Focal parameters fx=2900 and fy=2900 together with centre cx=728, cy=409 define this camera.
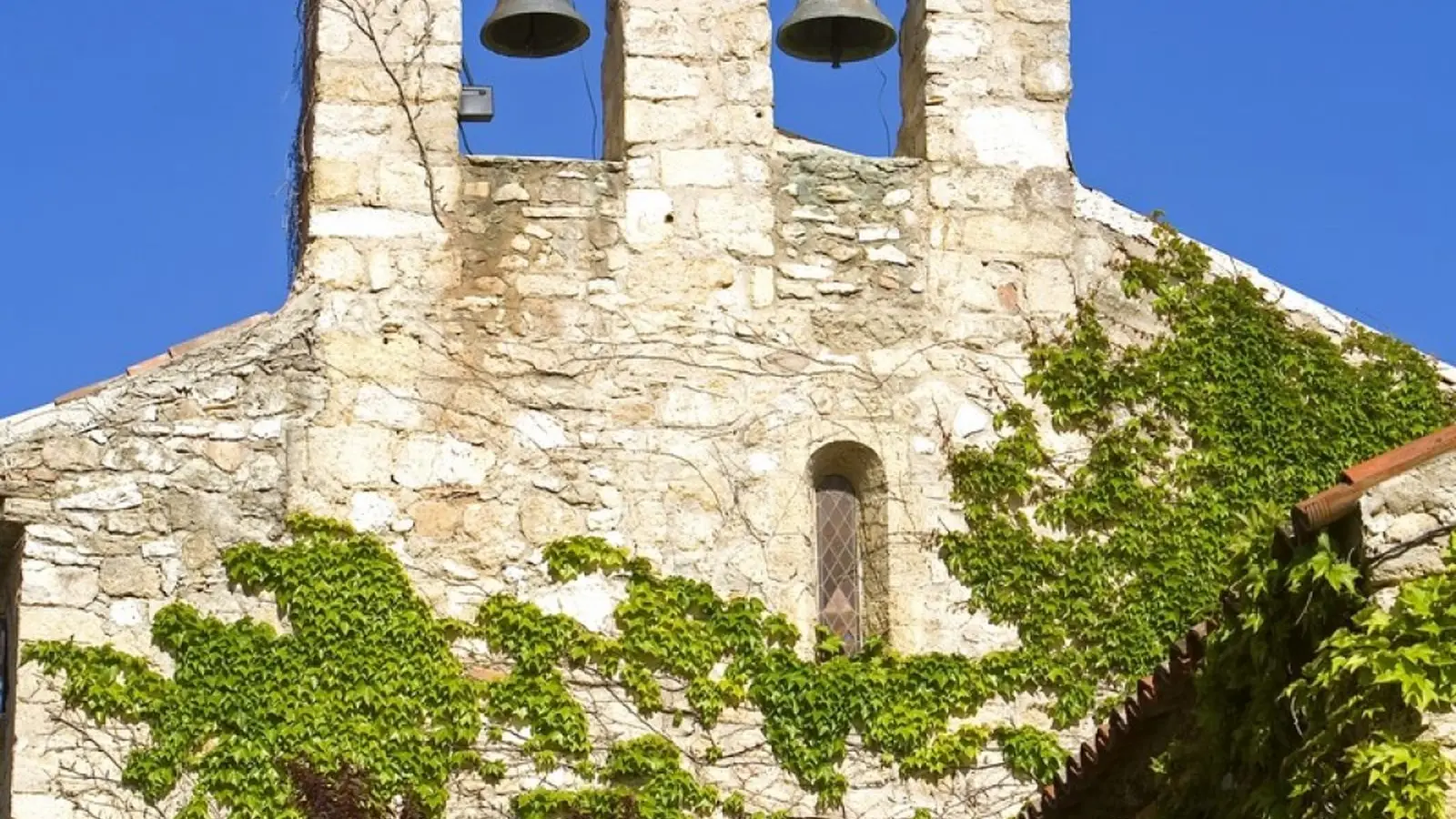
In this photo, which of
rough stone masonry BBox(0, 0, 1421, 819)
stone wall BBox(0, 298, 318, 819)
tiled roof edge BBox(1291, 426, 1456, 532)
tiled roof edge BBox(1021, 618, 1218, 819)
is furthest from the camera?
rough stone masonry BBox(0, 0, 1421, 819)

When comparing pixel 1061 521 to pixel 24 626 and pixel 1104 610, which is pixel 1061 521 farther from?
pixel 24 626

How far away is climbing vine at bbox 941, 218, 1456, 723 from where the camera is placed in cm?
1208

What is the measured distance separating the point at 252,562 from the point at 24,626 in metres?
0.91

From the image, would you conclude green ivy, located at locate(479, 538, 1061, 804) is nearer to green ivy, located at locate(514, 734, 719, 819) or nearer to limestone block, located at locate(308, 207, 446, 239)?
green ivy, located at locate(514, 734, 719, 819)

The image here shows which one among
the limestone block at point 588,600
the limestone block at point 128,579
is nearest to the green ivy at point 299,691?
the limestone block at point 128,579

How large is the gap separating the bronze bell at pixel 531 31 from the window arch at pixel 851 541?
220 cm

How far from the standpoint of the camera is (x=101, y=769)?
11188 millimetres

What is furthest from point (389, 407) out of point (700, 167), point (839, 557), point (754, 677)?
point (839, 557)

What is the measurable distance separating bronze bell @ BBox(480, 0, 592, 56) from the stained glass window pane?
2.28m

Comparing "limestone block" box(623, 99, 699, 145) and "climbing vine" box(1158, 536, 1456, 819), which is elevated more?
"limestone block" box(623, 99, 699, 145)

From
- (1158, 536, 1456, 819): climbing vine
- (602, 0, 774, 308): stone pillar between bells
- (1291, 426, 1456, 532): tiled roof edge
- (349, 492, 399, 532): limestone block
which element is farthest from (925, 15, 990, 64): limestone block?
(1291, 426, 1456, 532): tiled roof edge

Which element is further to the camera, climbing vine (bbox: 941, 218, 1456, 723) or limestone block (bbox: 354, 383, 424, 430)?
climbing vine (bbox: 941, 218, 1456, 723)

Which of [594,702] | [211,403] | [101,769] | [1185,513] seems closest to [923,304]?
[1185,513]

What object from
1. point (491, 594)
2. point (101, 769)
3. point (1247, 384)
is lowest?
point (101, 769)
